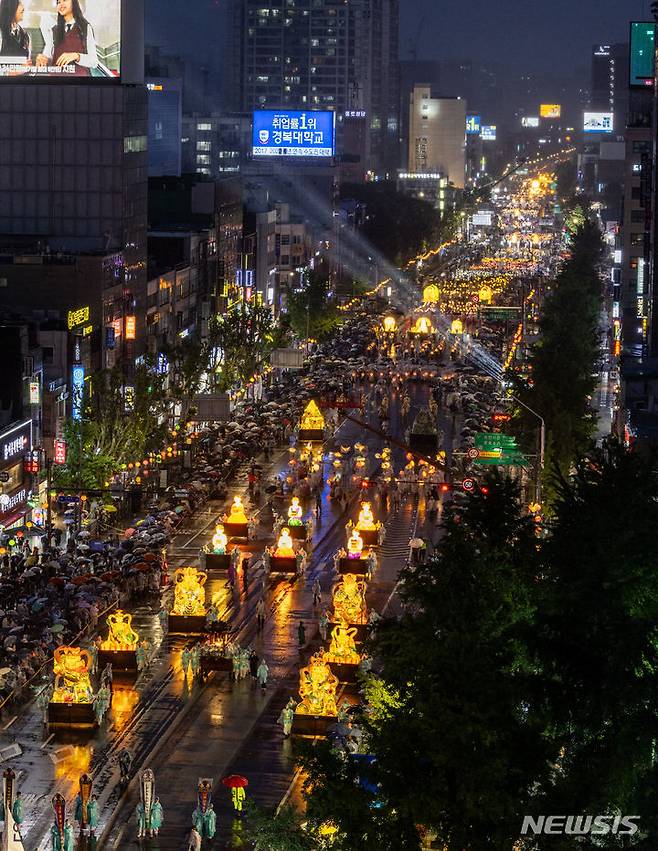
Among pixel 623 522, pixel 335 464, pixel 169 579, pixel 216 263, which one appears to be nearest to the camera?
pixel 623 522

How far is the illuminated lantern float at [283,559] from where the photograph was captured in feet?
222

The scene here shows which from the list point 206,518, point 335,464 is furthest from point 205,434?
point 206,518

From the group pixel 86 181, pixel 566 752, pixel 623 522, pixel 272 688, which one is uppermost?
pixel 86 181

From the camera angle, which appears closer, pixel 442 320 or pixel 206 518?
pixel 206 518

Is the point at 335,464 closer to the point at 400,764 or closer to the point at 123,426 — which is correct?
the point at 123,426

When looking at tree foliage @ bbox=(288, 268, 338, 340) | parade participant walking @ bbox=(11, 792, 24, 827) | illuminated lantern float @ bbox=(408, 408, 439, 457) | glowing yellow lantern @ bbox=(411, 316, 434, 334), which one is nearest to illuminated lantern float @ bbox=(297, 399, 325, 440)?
illuminated lantern float @ bbox=(408, 408, 439, 457)

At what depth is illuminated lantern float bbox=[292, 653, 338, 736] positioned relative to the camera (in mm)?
47750

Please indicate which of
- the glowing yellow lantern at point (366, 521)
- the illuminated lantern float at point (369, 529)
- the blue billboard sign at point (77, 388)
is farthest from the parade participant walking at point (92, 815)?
the blue billboard sign at point (77, 388)

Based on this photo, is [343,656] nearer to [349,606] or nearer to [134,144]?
[349,606]

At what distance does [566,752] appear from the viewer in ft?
113

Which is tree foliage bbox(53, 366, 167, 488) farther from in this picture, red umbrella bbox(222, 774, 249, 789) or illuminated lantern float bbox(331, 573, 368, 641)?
red umbrella bbox(222, 774, 249, 789)

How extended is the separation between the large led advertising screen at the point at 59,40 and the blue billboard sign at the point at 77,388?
26.2m

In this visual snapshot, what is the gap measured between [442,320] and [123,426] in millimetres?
80094

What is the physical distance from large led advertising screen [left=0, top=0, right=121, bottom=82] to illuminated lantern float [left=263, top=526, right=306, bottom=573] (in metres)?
45.3
